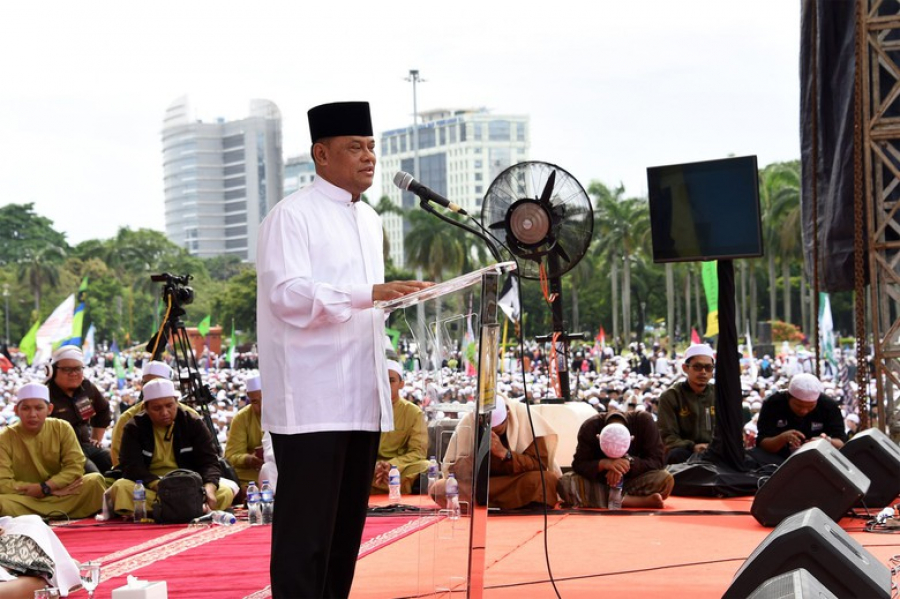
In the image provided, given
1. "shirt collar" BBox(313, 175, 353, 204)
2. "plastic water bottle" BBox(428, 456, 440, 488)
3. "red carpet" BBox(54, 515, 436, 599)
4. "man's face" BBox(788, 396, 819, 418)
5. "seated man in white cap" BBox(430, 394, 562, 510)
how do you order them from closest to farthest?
"shirt collar" BBox(313, 175, 353, 204) < "plastic water bottle" BBox(428, 456, 440, 488) < "red carpet" BBox(54, 515, 436, 599) < "seated man in white cap" BBox(430, 394, 562, 510) < "man's face" BBox(788, 396, 819, 418)

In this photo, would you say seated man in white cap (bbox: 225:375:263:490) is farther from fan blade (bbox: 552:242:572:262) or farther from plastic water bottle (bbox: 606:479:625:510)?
plastic water bottle (bbox: 606:479:625:510)

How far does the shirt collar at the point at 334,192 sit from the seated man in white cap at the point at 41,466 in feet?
15.0

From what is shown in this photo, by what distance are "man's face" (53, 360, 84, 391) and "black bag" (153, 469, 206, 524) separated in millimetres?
1599

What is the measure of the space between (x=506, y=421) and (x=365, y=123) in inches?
159

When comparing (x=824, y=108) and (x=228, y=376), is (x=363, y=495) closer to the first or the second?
(x=824, y=108)

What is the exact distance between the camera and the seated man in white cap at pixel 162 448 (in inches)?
273

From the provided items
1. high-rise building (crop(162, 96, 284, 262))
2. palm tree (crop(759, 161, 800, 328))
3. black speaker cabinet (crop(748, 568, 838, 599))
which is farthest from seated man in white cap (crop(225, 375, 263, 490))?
high-rise building (crop(162, 96, 284, 262))

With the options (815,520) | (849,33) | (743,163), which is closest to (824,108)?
(849,33)

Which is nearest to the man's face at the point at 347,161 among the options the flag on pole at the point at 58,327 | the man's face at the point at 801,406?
the man's face at the point at 801,406

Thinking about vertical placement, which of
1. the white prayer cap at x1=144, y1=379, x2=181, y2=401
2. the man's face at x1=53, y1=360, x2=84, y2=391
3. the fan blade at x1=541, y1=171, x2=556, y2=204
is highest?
the fan blade at x1=541, y1=171, x2=556, y2=204

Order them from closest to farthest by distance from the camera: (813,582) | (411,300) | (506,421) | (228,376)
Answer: (813,582), (411,300), (506,421), (228,376)

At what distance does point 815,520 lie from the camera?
10.3 ft

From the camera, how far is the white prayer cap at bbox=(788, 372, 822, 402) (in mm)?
7207

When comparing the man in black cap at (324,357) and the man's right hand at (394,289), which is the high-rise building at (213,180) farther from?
the man's right hand at (394,289)
